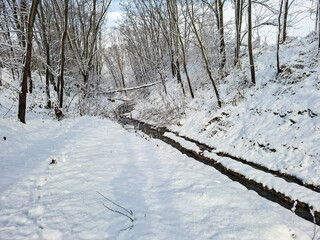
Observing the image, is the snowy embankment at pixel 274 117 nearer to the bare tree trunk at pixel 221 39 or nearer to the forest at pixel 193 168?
the forest at pixel 193 168

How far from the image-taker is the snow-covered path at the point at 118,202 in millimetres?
2697

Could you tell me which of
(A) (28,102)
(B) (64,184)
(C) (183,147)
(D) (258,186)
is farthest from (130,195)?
(A) (28,102)

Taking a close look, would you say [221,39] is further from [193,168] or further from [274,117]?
[193,168]

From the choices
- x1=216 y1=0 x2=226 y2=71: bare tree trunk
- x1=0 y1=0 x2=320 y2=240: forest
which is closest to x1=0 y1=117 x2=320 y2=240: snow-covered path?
x1=0 y1=0 x2=320 y2=240: forest

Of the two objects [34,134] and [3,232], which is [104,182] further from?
[34,134]

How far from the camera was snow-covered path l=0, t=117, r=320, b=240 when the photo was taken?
270 cm

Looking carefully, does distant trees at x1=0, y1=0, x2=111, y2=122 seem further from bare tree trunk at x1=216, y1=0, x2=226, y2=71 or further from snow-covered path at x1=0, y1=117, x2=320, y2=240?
bare tree trunk at x1=216, y1=0, x2=226, y2=71

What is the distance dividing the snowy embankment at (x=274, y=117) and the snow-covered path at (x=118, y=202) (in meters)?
2.22

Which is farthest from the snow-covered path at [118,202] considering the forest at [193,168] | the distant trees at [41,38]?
the distant trees at [41,38]

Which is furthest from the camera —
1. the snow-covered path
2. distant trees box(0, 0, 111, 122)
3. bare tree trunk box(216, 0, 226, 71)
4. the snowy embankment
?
bare tree trunk box(216, 0, 226, 71)

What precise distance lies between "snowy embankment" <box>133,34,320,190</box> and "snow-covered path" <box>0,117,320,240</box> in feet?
7.28

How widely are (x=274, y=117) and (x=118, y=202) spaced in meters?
6.45

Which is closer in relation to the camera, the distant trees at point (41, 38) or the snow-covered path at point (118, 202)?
the snow-covered path at point (118, 202)

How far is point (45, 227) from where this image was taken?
2.62 meters
